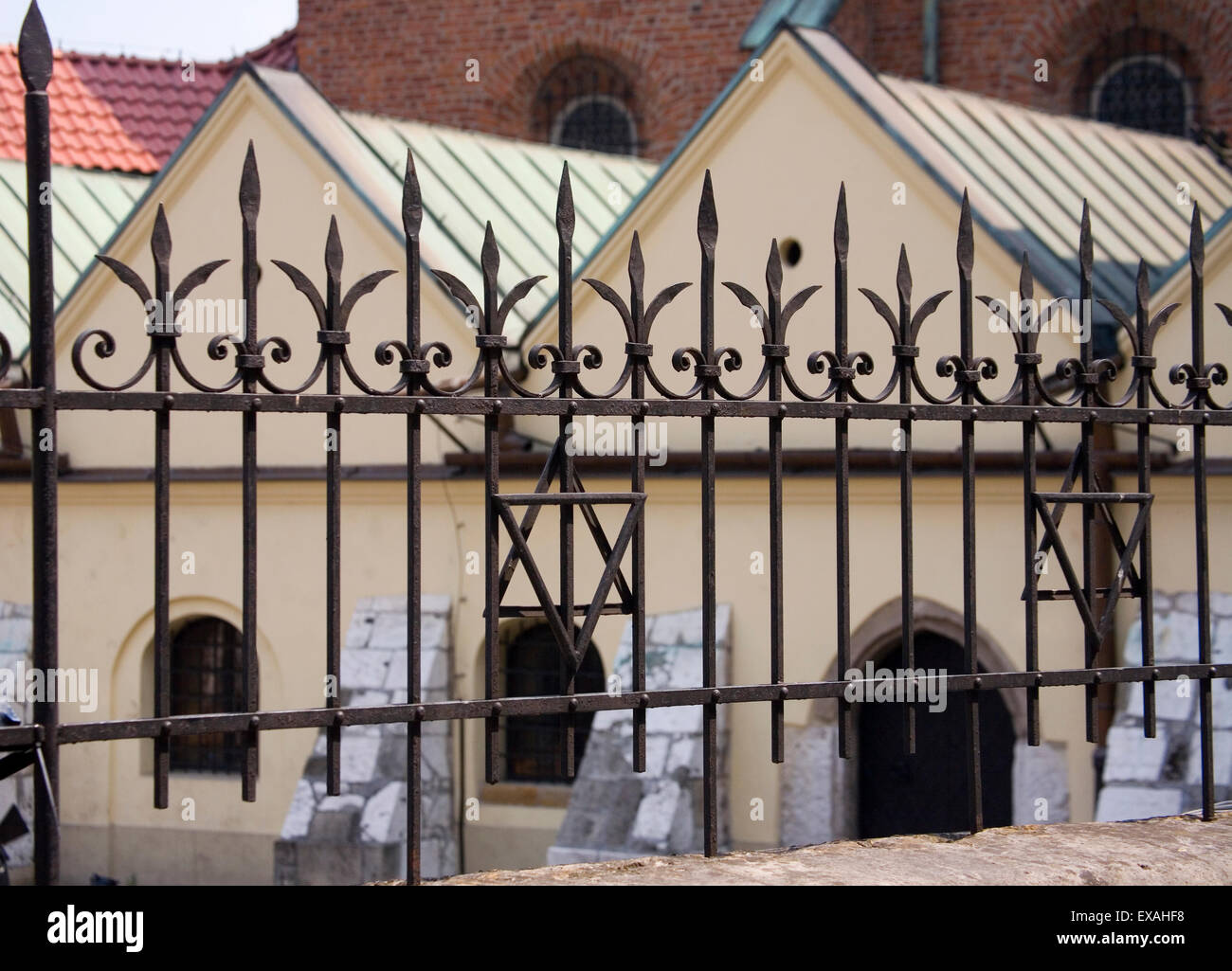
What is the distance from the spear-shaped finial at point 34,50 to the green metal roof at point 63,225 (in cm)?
1107

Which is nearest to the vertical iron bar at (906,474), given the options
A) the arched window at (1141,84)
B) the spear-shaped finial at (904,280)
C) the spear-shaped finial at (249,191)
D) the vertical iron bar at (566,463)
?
the spear-shaped finial at (904,280)

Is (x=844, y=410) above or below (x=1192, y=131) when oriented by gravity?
below

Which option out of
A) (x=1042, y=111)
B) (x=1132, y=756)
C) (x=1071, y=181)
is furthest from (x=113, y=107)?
(x=1132, y=756)

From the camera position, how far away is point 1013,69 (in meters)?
19.2

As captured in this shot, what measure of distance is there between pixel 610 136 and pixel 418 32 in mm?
2620

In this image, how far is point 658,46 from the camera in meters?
20.0

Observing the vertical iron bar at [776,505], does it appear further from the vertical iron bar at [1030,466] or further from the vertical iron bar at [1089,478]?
the vertical iron bar at [1089,478]

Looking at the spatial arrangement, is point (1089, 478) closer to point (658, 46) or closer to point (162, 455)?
point (162, 455)

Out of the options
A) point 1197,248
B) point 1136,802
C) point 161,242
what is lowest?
point 1136,802

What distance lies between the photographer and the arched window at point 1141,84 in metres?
19.0

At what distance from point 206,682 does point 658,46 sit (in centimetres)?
908

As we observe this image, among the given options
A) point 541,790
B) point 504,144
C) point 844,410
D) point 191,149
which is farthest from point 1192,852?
point 504,144

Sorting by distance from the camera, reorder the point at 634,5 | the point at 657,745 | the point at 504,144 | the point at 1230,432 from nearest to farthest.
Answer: the point at 1230,432 < the point at 657,745 < the point at 504,144 < the point at 634,5

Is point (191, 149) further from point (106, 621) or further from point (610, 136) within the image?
point (610, 136)
